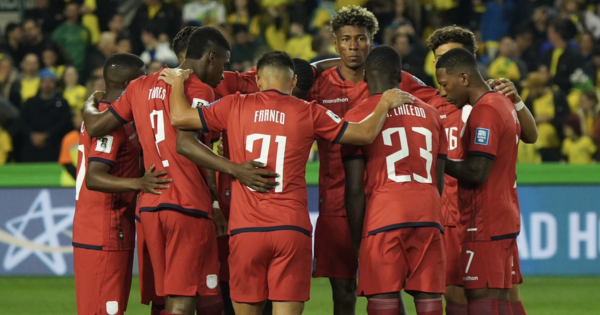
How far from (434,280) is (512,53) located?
9797 mm

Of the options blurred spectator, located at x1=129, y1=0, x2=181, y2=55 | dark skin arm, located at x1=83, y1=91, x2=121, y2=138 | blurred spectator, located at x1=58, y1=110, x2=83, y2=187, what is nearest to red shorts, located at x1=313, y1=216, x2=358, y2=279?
dark skin arm, located at x1=83, y1=91, x2=121, y2=138

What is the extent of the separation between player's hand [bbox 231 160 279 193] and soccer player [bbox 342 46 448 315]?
68cm

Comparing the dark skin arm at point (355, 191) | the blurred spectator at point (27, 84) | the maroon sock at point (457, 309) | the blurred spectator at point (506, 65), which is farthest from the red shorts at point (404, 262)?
the blurred spectator at point (27, 84)

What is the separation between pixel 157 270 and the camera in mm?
6598

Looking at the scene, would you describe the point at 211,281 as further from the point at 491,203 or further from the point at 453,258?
the point at 491,203

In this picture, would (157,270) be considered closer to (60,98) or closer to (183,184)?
(183,184)

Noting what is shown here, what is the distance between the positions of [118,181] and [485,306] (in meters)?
2.77

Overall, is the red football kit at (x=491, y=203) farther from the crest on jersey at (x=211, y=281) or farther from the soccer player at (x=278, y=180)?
the crest on jersey at (x=211, y=281)

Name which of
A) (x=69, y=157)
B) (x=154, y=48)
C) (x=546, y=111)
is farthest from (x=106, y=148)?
(x=154, y=48)

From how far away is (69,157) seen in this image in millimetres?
Answer: 12930

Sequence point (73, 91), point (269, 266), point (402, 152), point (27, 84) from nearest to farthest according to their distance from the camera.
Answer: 1. point (269, 266)
2. point (402, 152)
3. point (73, 91)
4. point (27, 84)

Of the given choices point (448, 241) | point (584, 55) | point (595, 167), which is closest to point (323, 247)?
point (448, 241)

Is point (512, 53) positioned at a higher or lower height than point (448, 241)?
higher

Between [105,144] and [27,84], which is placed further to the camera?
[27,84]
